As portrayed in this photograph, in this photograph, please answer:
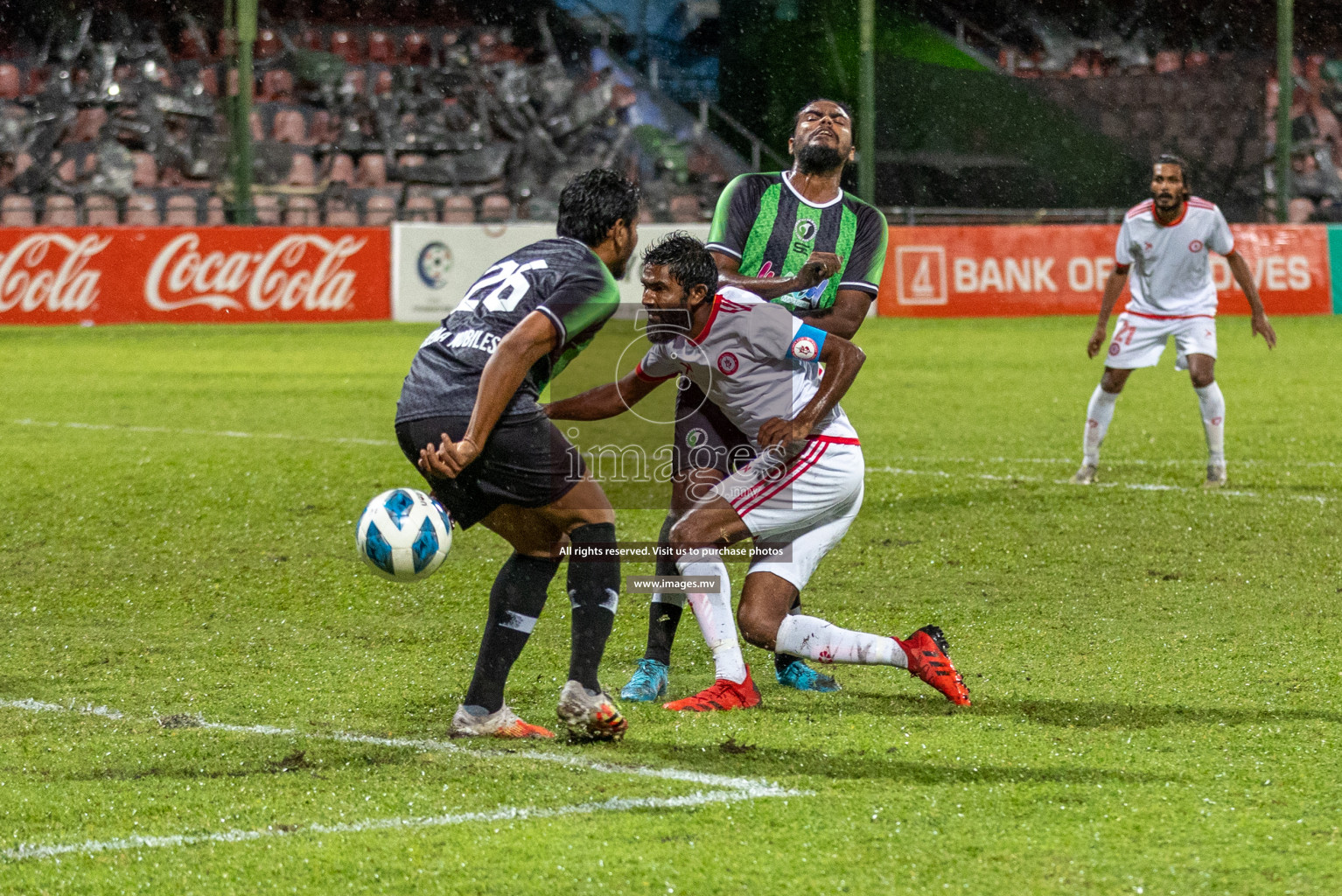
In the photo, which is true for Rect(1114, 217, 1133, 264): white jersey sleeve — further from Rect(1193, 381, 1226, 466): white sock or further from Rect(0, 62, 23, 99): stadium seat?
Rect(0, 62, 23, 99): stadium seat

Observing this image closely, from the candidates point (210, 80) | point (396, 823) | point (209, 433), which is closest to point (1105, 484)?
point (209, 433)

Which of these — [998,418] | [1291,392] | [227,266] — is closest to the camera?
[998,418]

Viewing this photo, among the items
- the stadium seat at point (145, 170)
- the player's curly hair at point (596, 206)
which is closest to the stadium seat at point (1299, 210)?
the stadium seat at point (145, 170)

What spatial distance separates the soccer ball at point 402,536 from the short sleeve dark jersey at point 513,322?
0.25 meters

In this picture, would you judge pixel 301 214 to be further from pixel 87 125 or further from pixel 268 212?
pixel 87 125

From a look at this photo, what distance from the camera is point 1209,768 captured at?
4180mm

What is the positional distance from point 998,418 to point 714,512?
8564 mm

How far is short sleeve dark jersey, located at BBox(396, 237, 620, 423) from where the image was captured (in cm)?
438

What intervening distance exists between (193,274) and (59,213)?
318 cm

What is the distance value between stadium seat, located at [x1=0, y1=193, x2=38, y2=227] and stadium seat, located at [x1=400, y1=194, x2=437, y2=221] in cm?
560

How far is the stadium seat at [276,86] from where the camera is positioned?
3070cm

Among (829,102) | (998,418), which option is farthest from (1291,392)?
(829,102)

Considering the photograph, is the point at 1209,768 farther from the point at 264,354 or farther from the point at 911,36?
the point at 911,36

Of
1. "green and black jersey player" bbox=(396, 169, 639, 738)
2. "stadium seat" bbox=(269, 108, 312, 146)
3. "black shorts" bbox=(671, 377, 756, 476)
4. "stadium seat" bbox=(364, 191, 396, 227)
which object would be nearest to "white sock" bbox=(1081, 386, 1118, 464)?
"black shorts" bbox=(671, 377, 756, 476)
